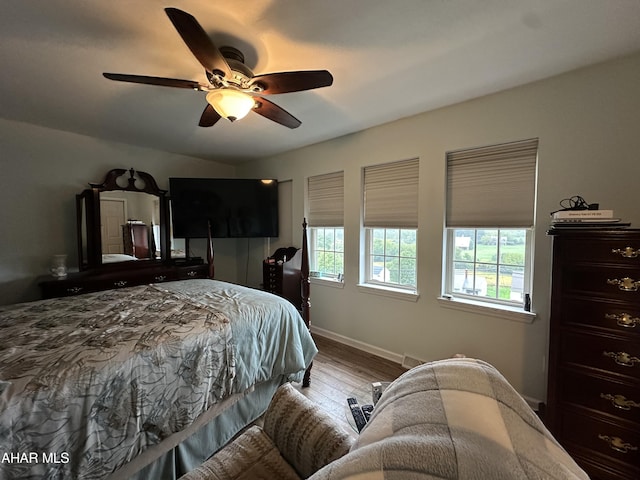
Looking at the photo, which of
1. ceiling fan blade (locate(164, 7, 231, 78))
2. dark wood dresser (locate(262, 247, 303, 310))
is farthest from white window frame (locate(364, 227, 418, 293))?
ceiling fan blade (locate(164, 7, 231, 78))

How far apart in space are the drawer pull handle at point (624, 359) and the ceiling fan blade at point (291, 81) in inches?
80.1

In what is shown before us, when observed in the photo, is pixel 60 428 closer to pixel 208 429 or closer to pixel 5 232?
pixel 208 429

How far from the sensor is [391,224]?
270 centimetres

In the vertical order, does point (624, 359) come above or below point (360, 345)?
above

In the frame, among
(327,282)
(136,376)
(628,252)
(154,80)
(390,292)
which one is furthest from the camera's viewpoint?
(327,282)

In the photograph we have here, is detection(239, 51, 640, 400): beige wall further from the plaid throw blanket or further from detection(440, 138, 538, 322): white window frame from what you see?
the plaid throw blanket

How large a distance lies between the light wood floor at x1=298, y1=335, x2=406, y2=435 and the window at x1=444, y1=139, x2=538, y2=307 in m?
0.98

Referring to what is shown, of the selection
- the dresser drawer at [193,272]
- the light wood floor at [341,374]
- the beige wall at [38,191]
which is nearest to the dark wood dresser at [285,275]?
the light wood floor at [341,374]

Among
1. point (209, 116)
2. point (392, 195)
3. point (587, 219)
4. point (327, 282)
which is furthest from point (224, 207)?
point (587, 219)

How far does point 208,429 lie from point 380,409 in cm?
131

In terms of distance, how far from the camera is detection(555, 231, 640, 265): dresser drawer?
1.29m

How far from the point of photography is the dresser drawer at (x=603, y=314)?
1.31m

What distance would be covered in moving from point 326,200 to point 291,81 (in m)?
1.92

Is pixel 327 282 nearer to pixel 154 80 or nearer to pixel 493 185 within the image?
pixel 493 185
